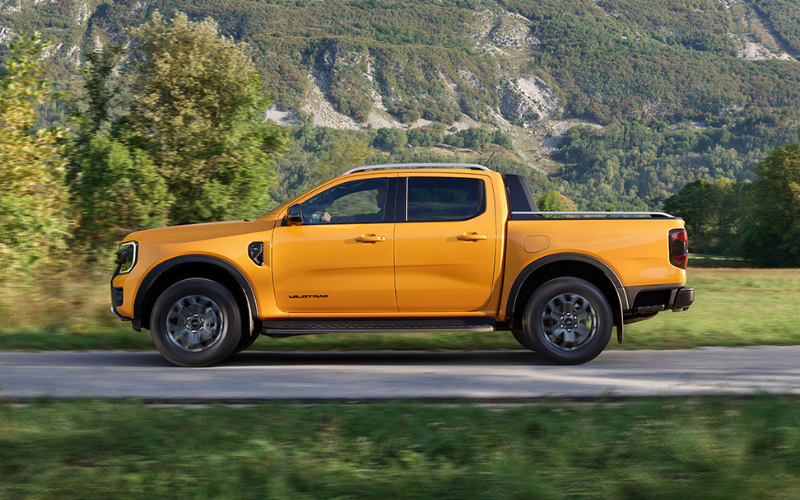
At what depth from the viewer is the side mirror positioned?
668cm

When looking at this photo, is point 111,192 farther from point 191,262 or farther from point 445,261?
point 445,261

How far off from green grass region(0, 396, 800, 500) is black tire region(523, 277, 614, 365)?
1.93 m

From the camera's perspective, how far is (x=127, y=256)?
22.5 ft

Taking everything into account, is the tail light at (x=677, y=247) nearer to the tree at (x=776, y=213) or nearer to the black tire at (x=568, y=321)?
the black tire at (x=568, y=321)

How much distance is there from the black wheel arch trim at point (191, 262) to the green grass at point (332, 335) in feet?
5.20

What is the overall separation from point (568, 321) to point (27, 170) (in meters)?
11.3

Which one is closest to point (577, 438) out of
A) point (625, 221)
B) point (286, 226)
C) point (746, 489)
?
point (746, 489)

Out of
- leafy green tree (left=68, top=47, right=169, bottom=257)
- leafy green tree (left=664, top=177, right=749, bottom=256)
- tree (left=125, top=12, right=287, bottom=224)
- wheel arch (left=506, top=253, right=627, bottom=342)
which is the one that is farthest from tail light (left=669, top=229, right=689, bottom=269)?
leafy green tree (left=664, top=177, right=749, bottom=256)

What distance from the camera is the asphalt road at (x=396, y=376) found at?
17.1 ft

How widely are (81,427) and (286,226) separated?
10.00ft

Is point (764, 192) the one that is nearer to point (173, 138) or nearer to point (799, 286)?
point (799, 286)

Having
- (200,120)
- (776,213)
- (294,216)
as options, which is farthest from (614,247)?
(776,213)

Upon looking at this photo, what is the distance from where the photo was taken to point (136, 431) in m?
3.98

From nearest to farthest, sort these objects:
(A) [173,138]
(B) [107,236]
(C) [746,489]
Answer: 1. (C) [746,489]
2. (B) [107,236]
3. (A) [173,138]
